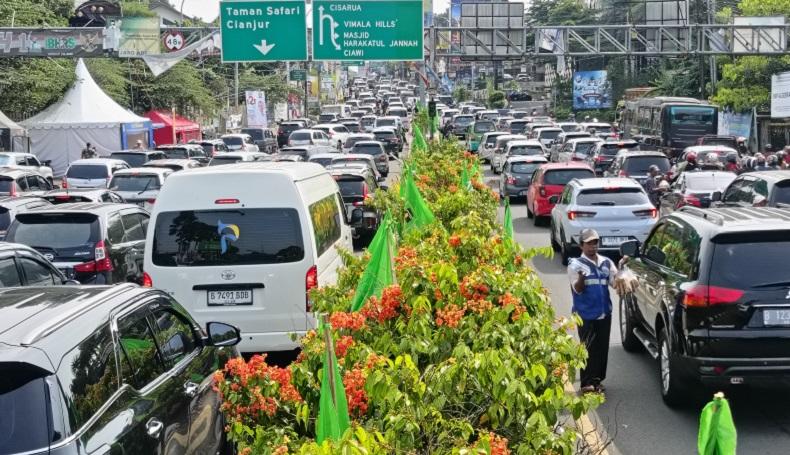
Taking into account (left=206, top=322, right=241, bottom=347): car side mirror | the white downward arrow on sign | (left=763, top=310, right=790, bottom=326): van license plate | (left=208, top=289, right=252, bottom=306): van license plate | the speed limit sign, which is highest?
the speed limit sign

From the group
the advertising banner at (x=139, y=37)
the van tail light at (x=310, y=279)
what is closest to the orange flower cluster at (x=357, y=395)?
the van tail light at (x=310, y=279)

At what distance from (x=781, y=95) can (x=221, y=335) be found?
35.6 metres

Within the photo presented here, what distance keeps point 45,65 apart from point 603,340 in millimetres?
40850

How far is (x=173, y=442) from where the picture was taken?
585cm

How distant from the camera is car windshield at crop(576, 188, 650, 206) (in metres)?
18.1

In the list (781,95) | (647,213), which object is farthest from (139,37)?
(781,95)

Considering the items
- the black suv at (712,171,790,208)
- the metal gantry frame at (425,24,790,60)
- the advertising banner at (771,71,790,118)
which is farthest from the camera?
the advertising banner at (771,71,790,118)

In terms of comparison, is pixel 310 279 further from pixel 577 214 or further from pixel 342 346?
pixel 577 214

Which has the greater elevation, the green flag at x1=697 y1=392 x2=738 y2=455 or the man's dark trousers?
the green flag at x1=697 y1=392 x2=738 y2=455

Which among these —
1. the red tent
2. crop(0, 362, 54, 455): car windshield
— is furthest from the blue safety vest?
the red tent

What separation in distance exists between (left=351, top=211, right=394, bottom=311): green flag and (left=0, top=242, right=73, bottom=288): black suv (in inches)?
144

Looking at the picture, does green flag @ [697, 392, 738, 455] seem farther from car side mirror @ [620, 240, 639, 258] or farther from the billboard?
the billboard

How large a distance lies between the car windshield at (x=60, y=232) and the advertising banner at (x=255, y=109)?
45.2m

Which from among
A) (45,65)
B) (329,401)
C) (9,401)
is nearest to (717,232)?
(329,401)
